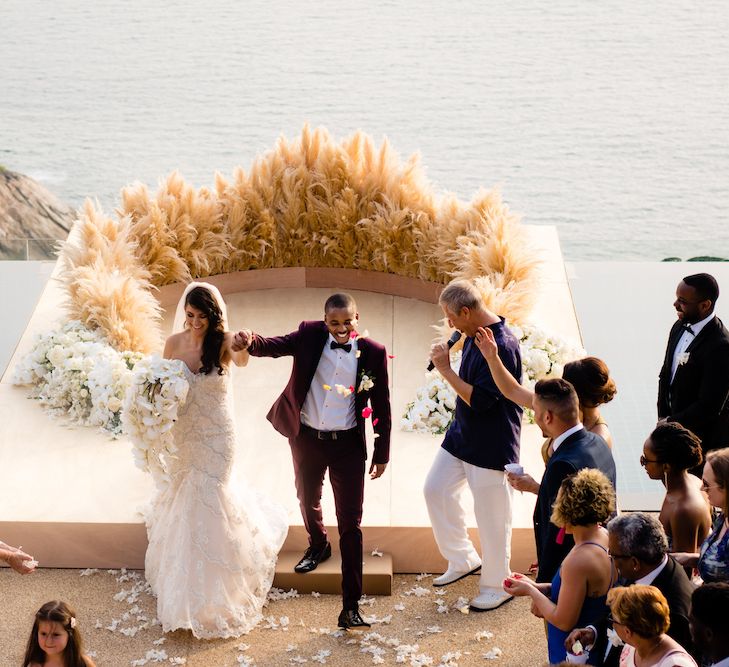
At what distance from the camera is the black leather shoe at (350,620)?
15.1 ft

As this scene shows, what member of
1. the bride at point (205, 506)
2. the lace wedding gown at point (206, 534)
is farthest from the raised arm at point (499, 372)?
the lace wedding gown at point (206, 534)

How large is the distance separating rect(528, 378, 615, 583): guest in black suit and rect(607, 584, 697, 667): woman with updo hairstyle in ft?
2.23

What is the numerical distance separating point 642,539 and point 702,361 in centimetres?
179

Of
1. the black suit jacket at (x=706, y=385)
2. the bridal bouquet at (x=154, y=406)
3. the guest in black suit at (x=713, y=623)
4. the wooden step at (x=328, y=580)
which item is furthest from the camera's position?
the wooden step at (x=328, y=580)

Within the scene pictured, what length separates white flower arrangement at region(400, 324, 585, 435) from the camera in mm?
5961

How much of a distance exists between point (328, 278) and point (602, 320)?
1.99 metres

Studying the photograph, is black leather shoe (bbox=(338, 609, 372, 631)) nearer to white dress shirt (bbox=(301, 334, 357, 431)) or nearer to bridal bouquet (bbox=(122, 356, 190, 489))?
white dress shirt (bbox=(301, 334, 357, 431))

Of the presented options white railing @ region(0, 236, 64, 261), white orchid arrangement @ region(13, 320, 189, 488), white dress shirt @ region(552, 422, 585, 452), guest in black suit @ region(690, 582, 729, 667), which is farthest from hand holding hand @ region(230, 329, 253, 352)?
white railing @ region(0, 236, 64, 261)

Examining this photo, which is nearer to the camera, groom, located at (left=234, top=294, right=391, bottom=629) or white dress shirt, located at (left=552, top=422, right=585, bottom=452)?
white dress shirt, located at (left=552, top=422, right=585, bottom=452)

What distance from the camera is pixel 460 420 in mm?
4602

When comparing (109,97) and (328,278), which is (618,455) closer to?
(328,278)

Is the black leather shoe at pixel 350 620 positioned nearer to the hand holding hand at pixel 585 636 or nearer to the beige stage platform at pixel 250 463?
the beige stage platform at pixel 250 463

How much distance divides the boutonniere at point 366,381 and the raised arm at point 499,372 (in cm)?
49

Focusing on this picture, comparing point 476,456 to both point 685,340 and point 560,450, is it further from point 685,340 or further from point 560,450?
point 685,340
